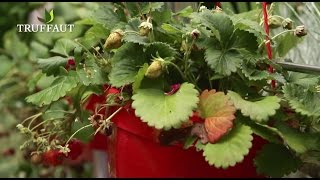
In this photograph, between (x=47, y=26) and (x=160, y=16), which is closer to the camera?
(x=160, y=16)

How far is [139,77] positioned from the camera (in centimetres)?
61

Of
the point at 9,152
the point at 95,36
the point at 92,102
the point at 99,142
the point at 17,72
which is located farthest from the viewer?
the point at 9,152

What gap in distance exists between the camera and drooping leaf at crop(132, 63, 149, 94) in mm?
606

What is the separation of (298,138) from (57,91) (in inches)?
13.3

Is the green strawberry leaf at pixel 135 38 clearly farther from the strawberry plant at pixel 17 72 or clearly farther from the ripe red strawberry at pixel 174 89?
the strawberry plant at pixel 17 72

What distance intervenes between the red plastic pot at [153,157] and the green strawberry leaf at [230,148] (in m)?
0.10

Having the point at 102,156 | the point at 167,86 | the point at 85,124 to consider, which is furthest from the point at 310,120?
the point at 102,156

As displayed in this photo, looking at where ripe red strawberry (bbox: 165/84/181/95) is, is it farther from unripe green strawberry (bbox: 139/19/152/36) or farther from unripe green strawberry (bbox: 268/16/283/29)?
unripe green strawberry (bbox: 268/16/283/29)

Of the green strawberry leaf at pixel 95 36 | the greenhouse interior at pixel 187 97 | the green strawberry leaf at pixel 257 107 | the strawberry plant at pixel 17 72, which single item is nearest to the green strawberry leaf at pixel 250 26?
the greenhouse interior at pixel 187 97

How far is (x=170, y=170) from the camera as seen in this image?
0.66 metres

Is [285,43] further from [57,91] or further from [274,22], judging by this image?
[57,91]

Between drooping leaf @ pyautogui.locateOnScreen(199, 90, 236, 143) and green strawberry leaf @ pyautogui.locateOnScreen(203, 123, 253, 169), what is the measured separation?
0.03 feet

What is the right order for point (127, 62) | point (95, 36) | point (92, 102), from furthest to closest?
point (92, 102), point (95, 36), point (127, 62)

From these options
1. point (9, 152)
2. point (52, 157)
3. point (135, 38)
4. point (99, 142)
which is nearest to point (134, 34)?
point (135, 38)
